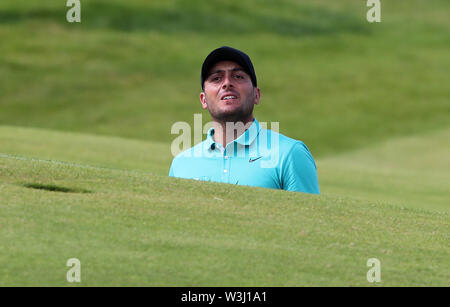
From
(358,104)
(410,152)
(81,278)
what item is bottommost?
(81,278)

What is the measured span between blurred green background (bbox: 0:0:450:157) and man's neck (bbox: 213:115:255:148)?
2270cm

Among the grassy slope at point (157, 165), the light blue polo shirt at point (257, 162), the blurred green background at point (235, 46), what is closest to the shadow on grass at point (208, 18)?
the blurred green background at point (235, 46)

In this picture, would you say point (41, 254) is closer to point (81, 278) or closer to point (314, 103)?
point (81, 278)

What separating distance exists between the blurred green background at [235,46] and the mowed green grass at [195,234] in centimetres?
2288

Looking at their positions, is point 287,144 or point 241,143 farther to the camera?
point 241,143

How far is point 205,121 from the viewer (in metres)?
31.6

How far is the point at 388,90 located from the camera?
36250 mm

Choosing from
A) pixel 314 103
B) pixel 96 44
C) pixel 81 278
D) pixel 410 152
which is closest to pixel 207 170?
pixel 81 278

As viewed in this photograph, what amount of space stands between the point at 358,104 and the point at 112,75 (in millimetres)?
11313

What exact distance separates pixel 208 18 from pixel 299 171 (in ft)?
130

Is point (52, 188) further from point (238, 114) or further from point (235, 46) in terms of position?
point (235, 46)

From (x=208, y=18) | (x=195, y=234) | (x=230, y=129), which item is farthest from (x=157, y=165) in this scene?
(x=208, y=18)

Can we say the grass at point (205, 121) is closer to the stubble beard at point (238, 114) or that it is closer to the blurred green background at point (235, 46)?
the blurred green background at point (235, 46)

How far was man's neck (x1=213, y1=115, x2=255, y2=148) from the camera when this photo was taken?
6.03 m
